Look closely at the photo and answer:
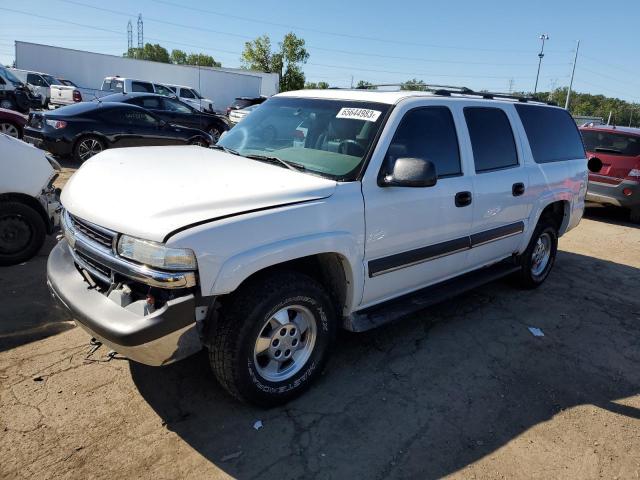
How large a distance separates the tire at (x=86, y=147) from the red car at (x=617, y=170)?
979 centimetres

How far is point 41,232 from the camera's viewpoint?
198 inches

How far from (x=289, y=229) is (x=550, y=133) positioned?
3.84 m

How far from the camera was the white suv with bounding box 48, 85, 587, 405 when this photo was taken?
2.49 meters

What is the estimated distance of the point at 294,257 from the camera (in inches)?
110

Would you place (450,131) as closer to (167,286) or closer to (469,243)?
(469,243)

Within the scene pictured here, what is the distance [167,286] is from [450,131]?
2.58m

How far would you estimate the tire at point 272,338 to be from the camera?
2697 millimetres

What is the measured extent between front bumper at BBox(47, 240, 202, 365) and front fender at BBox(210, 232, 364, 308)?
0.21 metres

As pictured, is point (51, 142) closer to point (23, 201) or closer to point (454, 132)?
point (23, 201)

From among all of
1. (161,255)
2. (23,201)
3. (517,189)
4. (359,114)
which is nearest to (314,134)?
(359,114)

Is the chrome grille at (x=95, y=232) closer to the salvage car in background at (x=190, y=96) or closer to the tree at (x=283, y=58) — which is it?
the salvage car in background at (x=190, y=96)

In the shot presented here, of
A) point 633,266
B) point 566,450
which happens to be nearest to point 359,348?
point 566,450

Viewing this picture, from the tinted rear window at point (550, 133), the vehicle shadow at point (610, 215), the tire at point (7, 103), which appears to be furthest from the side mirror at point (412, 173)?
the tire at point (7, 103)

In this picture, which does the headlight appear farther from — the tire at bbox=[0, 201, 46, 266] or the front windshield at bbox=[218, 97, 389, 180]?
the tire at bbox=[0, 201, 46, 266]
